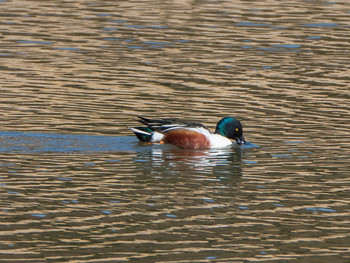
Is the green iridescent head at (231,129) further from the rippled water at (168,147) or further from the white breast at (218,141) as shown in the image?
the rippled water at (168,147)

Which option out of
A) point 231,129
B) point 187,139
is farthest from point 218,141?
point 187,139

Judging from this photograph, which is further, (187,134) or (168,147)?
(168,147)

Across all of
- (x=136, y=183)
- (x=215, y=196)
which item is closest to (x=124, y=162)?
(x=136, y=183)

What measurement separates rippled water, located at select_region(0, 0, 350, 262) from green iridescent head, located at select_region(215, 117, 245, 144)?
0.20m

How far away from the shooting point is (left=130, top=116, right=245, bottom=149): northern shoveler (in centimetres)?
1470

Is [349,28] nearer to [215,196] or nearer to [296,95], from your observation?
[296,95]

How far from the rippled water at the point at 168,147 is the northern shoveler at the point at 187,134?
23cm

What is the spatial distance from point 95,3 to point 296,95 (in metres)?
15.9

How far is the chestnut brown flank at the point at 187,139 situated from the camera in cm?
1466

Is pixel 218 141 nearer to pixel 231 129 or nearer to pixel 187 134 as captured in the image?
pixel 231 129

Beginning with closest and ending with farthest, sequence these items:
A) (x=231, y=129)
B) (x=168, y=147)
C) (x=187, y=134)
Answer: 1. (x=187, y=134)
2. (x=168, y=147)
3. (x=231, y=129)

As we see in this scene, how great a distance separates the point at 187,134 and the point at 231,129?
0.80 meters

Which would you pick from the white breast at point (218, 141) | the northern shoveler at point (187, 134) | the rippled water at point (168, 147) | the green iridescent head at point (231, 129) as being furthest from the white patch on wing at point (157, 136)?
the green iridescent head at point (231, 129)

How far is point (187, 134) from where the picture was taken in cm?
1464
